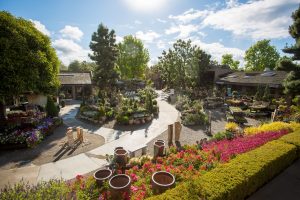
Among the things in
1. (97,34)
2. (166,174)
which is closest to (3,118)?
(166,174)

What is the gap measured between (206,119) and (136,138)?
677 centimetres

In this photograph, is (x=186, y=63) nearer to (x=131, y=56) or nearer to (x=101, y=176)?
(x=131, y=56)

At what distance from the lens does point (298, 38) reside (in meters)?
15.0

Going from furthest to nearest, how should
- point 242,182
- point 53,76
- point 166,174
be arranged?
point 53,76 < point 166,174 < point 242,182

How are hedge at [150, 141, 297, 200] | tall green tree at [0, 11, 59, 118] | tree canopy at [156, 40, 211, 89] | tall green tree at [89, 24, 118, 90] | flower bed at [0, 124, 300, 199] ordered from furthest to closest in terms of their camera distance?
tree canopy at [156, 40, 211, 89], tall green tree at [89, 24, 118, 90], tall green tree at [0, 11, 59, 118], flower bed at [0, 124, 300, 199], hedge at [150, 141, 297, 200]

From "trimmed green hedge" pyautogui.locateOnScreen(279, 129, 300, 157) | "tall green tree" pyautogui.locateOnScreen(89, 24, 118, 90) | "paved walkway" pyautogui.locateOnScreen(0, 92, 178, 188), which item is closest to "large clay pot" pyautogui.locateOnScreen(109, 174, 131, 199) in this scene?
"paved walkway" pyautogui.locateOnScreen(0, 92, 178, 188)

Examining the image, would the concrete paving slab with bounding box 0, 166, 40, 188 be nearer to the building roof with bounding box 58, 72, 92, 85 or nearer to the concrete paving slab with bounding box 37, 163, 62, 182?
the concrete paving slab with bounding box 37, 163, 62, 182

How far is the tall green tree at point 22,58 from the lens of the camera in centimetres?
1020

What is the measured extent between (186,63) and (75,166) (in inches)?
1190

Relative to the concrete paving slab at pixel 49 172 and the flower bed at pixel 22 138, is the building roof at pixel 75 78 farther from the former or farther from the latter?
the concrete paving slab at pixel 49 172

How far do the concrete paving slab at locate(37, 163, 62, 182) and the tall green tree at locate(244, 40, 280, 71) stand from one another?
59450 mm

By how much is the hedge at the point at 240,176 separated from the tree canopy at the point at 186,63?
27081 millimetres

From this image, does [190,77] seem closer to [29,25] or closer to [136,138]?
[136,138]

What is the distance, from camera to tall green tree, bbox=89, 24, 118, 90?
26719 millimetres
